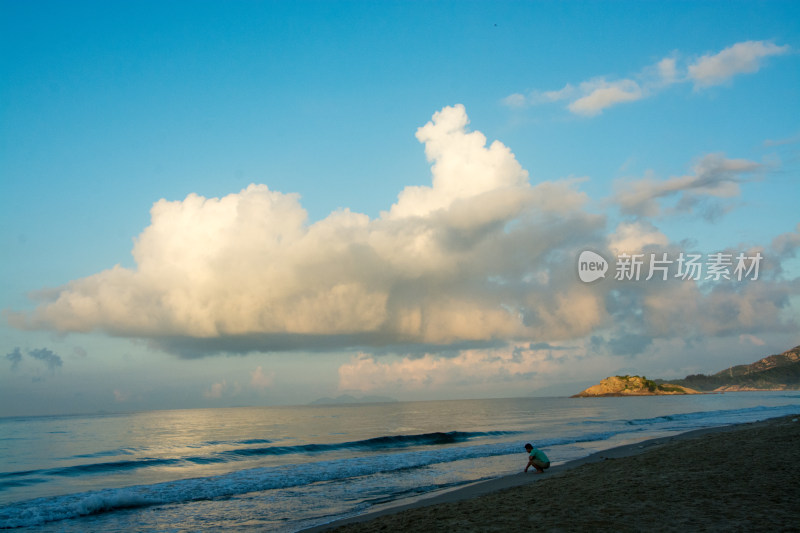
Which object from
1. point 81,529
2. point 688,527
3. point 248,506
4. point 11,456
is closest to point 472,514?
point 688,527

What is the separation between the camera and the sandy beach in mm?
9828

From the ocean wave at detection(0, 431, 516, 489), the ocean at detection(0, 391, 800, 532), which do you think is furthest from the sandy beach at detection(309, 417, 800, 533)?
the ocean wave at detection(0, 431, 516, 489)

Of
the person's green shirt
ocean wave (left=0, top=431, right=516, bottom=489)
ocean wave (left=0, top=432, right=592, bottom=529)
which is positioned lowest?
ocean wave (left=0, top=431, right=516, bottom=489)

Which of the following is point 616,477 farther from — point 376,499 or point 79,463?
point 79,463

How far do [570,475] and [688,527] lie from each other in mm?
9535

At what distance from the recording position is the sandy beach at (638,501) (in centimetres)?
983

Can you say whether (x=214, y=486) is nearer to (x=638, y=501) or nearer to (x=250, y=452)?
(x=250, y=452)

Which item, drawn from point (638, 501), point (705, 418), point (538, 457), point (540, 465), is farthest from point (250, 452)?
point (705, 418)

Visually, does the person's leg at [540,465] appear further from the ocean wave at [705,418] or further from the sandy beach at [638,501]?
the ocean wave at [705,418]

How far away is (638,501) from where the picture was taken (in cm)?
1189

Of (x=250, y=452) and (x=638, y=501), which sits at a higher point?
(x=638, y=501)

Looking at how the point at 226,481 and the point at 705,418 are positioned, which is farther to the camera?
the point at 705,418

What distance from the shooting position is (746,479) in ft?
44.7

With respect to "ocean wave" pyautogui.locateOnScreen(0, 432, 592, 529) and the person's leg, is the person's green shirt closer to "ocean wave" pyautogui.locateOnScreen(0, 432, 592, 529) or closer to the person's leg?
the person's leg
